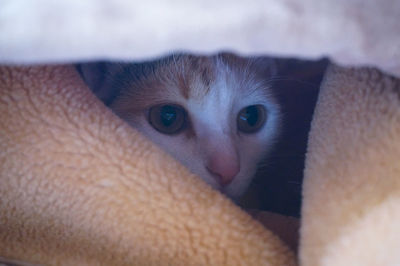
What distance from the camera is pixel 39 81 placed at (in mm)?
513

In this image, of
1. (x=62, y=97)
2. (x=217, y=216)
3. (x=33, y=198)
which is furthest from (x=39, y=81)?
(x=217, y=216)

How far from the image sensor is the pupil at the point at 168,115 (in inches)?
34.7

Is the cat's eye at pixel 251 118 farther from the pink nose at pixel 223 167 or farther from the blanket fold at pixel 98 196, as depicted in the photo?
the blanket fold at pixel 98 196

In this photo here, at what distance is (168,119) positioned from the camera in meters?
0.88

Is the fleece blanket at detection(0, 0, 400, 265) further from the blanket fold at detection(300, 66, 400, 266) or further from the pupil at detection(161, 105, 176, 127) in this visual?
the pupil at detection(161, 105, 176, 127)

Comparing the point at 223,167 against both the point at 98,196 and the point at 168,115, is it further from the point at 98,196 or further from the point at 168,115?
the point at 98,196

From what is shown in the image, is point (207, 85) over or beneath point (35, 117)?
over

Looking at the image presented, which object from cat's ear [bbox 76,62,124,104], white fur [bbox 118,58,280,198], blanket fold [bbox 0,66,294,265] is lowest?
blanket fold [bbox 0,66,294,265]

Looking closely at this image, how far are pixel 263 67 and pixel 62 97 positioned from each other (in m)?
0.75

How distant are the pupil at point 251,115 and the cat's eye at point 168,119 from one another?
8.7 inches

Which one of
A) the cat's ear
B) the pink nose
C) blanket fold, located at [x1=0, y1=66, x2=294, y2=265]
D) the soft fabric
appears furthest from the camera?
the cat's ear

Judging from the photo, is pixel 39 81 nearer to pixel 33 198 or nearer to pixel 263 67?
pixel 33 198

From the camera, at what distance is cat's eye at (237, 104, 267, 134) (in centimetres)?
99

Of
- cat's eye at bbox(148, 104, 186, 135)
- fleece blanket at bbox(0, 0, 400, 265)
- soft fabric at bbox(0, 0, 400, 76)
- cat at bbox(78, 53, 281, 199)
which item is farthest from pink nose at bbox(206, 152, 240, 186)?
soft fabric at bbox(0, 0, 400, 76)
